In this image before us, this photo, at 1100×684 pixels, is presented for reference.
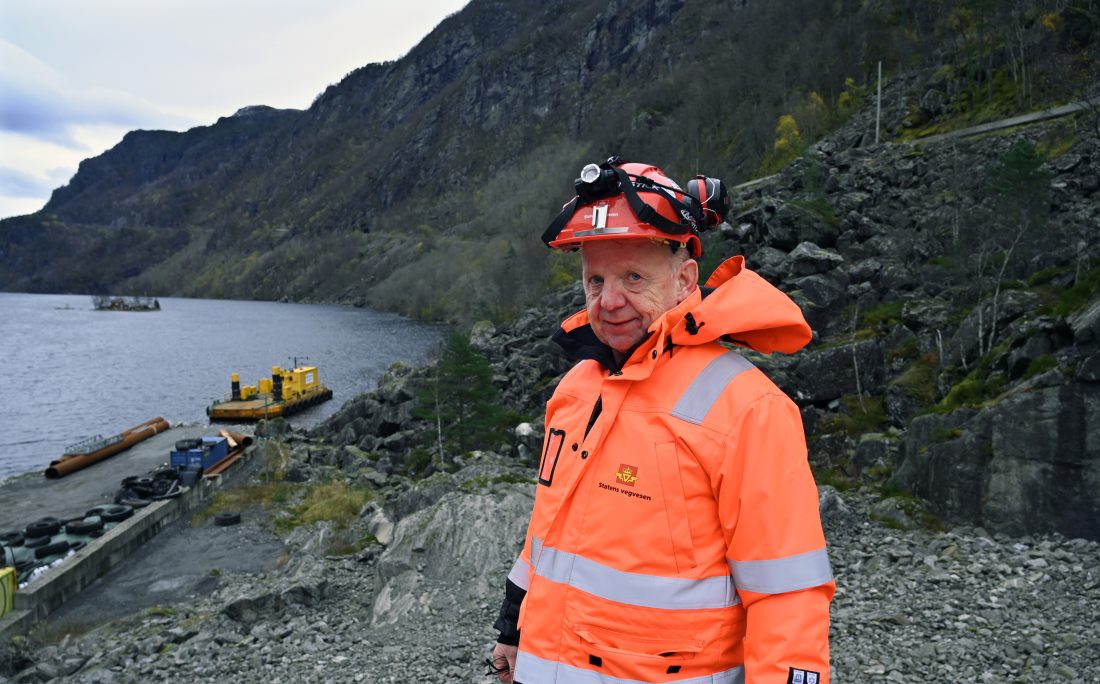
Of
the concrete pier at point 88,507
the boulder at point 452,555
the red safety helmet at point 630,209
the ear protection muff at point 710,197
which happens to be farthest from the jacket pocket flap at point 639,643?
the concrete pier at point 88,507

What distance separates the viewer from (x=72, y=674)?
9.89m

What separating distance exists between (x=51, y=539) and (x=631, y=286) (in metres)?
22.0

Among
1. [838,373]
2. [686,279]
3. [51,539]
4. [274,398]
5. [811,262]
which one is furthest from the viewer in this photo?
[274,398]

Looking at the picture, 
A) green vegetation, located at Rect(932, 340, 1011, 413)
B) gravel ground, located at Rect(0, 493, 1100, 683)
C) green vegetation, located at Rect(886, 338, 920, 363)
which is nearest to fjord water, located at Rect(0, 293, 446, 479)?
gravel ground, located at Rect(0, 493, 1100, 683)

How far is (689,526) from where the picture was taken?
6.53 ft

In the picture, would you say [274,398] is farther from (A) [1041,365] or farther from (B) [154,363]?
(A) [1041,365]

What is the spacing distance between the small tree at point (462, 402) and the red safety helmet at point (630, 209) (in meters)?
21.9

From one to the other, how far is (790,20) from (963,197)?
6013 cm

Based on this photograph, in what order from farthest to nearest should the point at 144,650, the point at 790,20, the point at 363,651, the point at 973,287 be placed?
the point at 790,20
the point at 973,287
the point at 144,650
the point at 363,651

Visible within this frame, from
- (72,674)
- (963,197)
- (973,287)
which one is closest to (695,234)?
(72,674)

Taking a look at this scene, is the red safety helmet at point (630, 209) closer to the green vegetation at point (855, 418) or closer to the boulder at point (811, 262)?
the green vegetation at point (855, 418)

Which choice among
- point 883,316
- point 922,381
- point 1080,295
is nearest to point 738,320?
point 1080,295

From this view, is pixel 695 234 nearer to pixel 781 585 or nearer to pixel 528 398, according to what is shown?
pixel 781 585

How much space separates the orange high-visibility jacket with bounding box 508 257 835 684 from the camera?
184 centimetres
